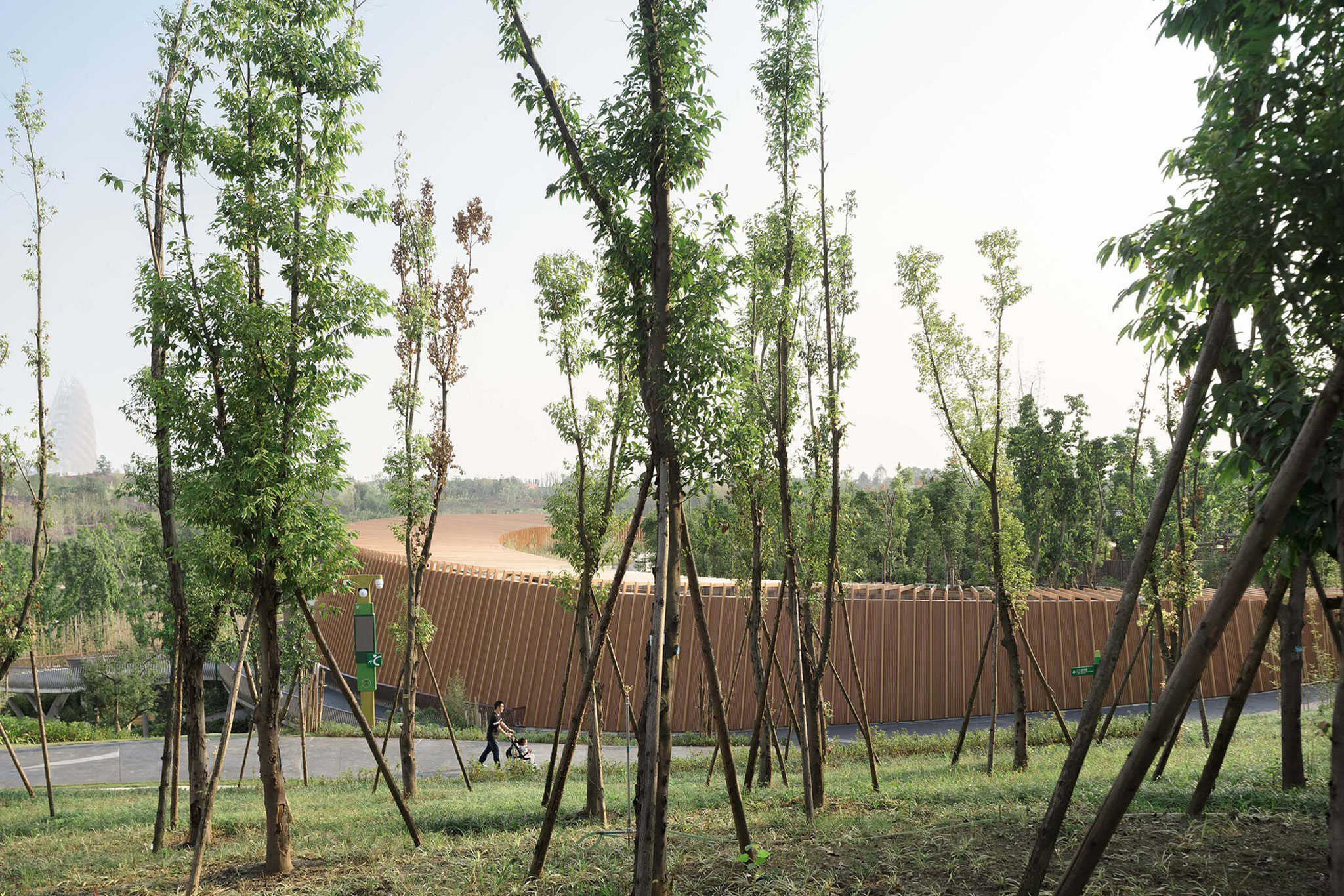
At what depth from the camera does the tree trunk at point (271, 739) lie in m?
6.21

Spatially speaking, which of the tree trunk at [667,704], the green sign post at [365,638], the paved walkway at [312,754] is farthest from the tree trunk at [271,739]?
the green sign post at [365,638]

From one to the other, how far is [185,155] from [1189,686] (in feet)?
26.4

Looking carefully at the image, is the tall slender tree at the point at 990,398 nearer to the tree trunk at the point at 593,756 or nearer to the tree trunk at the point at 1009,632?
the tree trunk at the point at 1009,632

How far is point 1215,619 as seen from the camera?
3.60 m

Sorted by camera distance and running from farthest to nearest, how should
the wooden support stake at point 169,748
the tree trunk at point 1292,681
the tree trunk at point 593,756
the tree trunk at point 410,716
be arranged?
the tree trunk at point 410,716
the tree trunk at point 593,756
the wooden support stake at point 169,748
the tree trunk at point 1292,681

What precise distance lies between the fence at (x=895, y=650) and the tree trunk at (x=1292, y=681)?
14299mm

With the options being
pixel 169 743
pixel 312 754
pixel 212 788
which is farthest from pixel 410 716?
pixel 312 754

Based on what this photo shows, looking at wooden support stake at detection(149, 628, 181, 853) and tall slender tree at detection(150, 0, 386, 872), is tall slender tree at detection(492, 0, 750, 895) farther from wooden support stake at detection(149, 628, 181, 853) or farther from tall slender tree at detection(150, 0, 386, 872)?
wooden support stake at detection(149, 628, 181, 853)

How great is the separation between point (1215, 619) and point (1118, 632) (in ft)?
1.81

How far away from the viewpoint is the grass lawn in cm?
451

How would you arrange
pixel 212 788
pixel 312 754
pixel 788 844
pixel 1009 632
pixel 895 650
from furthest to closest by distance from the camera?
pixel 895 650, pixel 312 754, pixel 1009 632, pixel 212 788, pixel 788 844

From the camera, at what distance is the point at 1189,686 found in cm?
359

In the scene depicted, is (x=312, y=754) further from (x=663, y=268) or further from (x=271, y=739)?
(x=663, y=268)

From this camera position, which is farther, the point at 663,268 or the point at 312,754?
the point at 312,754
